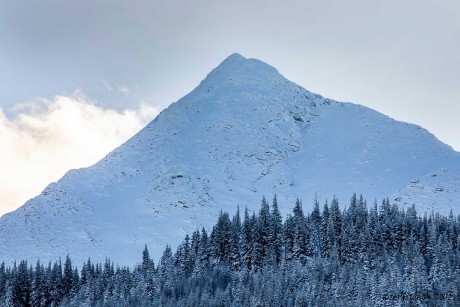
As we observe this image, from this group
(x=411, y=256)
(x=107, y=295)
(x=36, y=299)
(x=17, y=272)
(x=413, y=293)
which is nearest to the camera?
(x=413, y=293)

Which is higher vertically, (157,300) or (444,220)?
(444,220)

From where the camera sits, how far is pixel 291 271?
15000cm

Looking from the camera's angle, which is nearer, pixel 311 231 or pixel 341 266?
pixel 341 266

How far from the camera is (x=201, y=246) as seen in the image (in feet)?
581

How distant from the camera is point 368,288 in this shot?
5256 inches

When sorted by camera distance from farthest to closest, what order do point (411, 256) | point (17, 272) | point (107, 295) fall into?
point (17, 272) → point (107, 295) → point (411, 256)

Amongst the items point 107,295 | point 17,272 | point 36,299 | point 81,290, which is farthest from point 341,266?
point 17,272

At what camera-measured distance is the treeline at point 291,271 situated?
134 m

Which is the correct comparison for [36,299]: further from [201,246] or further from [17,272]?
[201,246]

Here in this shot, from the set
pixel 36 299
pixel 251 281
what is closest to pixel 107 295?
pixel 36 299

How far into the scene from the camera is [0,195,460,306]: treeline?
439 feet

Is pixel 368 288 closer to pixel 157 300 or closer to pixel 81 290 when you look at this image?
pixel 157 300

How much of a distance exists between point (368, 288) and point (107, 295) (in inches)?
2774

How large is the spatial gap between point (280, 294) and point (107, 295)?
175 ft
